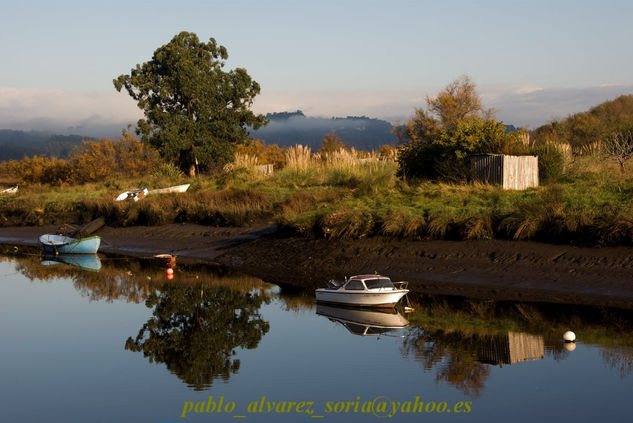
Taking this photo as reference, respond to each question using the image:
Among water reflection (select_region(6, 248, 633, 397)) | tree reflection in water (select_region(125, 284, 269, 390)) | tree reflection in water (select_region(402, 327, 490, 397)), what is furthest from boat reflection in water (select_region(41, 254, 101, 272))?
A: tree reflection in water (select_region(402, 327, 490, 397))

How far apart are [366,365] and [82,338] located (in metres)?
7.28

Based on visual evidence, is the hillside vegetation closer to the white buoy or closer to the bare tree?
the bare tree

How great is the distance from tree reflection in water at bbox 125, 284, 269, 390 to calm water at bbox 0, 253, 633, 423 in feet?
0.16

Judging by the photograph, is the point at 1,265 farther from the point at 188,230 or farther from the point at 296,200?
the point at 296,200

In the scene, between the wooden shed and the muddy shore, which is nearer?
the muddy shore

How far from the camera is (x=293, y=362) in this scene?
53.8 feet

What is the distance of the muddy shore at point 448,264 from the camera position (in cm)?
2245

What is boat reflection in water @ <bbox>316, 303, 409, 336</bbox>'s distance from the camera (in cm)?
1930

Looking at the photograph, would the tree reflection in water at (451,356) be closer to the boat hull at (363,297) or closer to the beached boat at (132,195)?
the boat hull at (363,297)

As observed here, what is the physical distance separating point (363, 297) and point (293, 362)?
543 cm

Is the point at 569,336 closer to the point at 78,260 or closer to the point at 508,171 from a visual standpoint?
the point at 508,171

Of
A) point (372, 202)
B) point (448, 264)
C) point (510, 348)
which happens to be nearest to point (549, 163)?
point (372, 202)

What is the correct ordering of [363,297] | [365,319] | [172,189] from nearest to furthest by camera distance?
[365,319] < [363,297] < [172,189]

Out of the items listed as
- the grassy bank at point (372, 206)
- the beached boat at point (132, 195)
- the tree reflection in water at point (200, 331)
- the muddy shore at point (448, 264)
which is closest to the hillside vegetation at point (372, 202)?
the grassy bank at point (372, 206)
